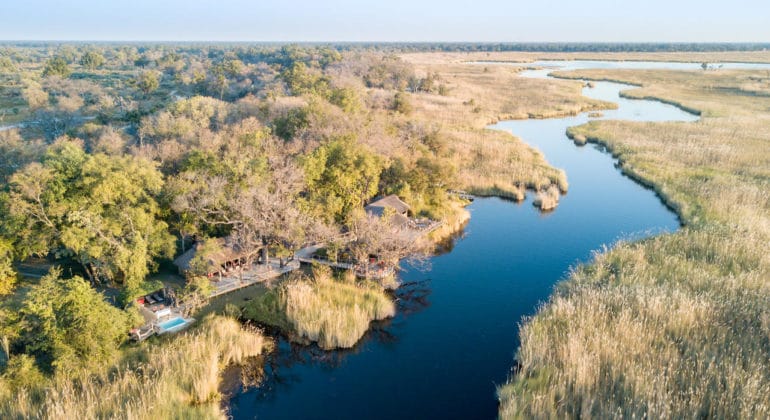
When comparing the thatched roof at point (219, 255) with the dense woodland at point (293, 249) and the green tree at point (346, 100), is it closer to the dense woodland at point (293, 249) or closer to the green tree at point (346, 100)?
the dense woodland at point (293, 249)

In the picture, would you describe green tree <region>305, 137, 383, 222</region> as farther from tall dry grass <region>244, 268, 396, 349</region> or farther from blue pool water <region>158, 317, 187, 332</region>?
blue pool water <region>158, 317, 187, 332</region>

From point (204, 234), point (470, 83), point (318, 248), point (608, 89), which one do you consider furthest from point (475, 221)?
point (608, 89)

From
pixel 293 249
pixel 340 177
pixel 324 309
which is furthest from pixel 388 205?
pixel 324 309

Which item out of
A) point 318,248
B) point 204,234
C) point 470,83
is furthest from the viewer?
point 470,83

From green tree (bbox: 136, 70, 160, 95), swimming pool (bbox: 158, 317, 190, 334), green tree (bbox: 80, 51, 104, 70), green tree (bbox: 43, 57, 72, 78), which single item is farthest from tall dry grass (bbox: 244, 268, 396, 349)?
green tree (bbox: 80, 51, 104, 70)

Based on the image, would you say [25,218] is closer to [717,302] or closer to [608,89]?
[717,302]

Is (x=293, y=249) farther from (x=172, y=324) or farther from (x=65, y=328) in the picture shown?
(x=65, y=328)
